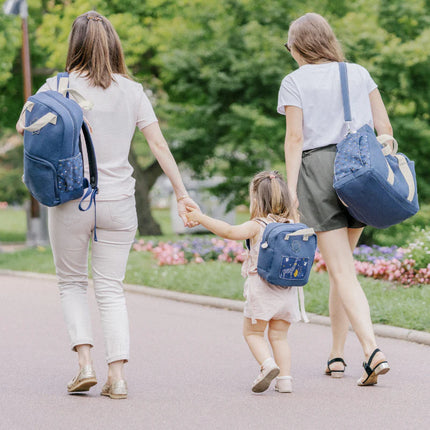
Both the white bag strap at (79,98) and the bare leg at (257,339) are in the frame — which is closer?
the white bag strap at (79,98)

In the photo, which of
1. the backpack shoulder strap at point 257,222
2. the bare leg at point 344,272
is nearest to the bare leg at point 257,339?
the backpack shoulder strap at point 257,222

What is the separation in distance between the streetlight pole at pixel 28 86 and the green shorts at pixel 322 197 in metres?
14.2

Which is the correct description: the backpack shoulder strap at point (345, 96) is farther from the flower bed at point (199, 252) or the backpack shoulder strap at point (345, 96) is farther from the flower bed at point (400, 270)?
the flower bed at point (199, 252)

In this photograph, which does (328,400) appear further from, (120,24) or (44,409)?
(120,24)

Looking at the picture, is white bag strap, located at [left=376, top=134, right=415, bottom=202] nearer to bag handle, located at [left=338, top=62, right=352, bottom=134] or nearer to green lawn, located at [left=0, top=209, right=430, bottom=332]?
bag handle, located at [left=338, top=62, right=352, bottom=134]

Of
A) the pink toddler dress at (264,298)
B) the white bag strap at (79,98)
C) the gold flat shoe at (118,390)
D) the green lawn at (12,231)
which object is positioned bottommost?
the green lawn at (12,231)

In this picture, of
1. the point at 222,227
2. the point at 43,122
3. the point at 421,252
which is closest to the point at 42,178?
the point at 43,122

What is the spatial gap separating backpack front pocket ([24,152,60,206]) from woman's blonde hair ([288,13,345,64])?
1676mm

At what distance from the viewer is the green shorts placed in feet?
16.9

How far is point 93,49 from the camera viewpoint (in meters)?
4.74

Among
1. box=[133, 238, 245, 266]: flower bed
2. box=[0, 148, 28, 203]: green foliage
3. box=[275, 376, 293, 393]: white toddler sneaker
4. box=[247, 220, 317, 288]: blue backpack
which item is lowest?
box=[0, 148, 28, 203]: green foliage

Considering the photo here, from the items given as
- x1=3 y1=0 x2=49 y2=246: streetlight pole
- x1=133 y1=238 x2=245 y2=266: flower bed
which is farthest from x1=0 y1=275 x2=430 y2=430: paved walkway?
x1=3 y1=0 x2=49 y2=246: streetlight pole

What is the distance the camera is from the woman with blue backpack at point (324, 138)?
513cm

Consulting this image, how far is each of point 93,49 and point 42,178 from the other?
0.75m
